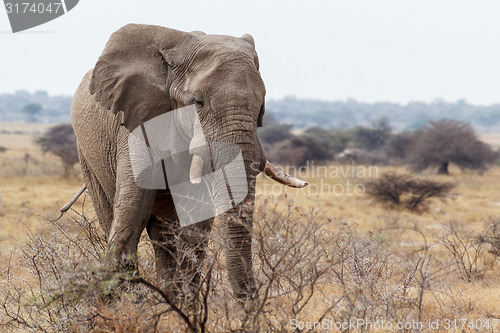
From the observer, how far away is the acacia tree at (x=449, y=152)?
1016 inches

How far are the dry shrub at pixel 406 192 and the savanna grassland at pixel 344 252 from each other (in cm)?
30

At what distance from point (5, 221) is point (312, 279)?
8585 mm

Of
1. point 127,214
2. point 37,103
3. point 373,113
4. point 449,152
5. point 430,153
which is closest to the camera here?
point 127,214

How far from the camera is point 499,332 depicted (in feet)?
14.1

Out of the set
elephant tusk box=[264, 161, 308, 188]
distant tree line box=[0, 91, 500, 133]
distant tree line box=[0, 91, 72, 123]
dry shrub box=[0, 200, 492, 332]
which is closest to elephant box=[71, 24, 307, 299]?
elephant tusk box=[264, 161, 308, 188]

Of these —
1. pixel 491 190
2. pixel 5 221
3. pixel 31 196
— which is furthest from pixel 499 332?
pixel 491 190

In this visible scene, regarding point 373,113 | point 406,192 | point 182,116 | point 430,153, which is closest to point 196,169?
point 182,116

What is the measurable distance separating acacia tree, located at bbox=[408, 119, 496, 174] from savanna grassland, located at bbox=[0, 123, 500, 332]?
2.03 feet

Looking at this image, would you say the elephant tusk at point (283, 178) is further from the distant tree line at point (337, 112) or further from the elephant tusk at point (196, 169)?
the distant tree line at point (337, 112)

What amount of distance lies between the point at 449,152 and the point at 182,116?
75.8 feet

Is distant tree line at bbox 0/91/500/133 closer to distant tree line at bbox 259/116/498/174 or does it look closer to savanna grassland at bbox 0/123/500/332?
distant tree line at bbox 259/116/498/174

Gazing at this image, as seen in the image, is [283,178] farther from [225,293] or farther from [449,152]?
[449,152]

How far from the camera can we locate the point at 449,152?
2570cm

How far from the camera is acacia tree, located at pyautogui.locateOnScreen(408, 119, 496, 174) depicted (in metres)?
25.8
